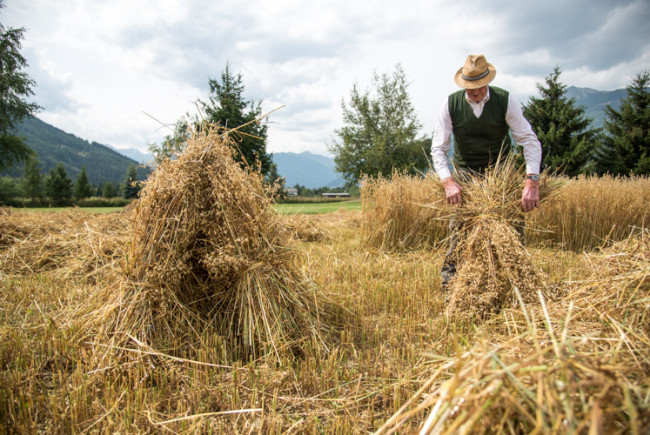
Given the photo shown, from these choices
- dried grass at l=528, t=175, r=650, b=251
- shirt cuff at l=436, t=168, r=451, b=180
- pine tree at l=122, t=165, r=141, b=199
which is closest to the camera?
pine tree at l=122, t=165, r=141, b=199

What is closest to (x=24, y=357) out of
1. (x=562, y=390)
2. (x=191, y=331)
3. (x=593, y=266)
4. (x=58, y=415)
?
(x=58, y=415)

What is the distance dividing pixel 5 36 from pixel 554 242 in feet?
121

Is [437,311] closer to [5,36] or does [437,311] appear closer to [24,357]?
[24,357]

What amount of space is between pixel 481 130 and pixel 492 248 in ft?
4.67

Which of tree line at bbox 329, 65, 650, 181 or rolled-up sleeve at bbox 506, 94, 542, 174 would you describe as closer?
rolled-up sleeve at bbox 506, 94, 542, 174

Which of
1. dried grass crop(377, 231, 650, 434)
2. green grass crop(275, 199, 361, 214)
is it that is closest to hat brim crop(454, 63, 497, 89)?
green grass crop(275, 199, 361, 214)

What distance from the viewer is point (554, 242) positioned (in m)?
7.04

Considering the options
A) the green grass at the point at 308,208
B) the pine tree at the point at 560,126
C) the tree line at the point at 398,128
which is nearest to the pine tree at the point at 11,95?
the tree line at the point at 398,128

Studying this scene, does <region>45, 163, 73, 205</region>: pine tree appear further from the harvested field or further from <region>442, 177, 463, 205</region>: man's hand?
<region>442, 177, 463, 205</region>: man's hand

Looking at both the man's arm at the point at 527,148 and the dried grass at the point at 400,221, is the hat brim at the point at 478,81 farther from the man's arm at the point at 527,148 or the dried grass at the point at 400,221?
the dried grass at the point at 400,221

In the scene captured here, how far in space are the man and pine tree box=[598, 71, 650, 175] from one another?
33486mm

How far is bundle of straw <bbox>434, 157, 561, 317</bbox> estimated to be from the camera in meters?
2.98

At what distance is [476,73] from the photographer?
11.5 ft

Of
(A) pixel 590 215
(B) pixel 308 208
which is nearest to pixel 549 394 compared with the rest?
(A) pixel 590 215
